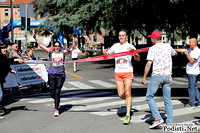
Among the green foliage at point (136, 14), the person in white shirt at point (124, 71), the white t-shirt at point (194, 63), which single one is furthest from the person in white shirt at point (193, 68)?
the green foliage at point (136, 14)

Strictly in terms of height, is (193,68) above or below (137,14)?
below

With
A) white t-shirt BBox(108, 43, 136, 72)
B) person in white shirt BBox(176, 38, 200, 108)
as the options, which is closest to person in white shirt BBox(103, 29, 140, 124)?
white t-shirt BBox(108, 43, 136, 72)

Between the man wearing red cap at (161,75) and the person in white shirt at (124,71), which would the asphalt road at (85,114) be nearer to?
the man wearing red cap at (161,75)

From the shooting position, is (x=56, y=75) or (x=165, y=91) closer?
(x=165, y=91)

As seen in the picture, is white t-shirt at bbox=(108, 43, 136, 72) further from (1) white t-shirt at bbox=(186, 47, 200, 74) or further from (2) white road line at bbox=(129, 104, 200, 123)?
(1) white t-shirt at bbox=(186, 47, 200, 74)

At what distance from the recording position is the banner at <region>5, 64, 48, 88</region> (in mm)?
11148

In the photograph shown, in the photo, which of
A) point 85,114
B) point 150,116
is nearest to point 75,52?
point 85,114

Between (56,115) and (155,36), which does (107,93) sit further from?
(155,36)

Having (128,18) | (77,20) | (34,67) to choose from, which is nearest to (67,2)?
(77,20)

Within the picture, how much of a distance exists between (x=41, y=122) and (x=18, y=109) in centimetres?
199

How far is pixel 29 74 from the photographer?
38.0 ft

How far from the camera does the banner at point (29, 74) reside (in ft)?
36.6

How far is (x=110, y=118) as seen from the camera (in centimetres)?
674

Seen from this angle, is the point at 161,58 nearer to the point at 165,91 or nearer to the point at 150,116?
the point at 165,91
